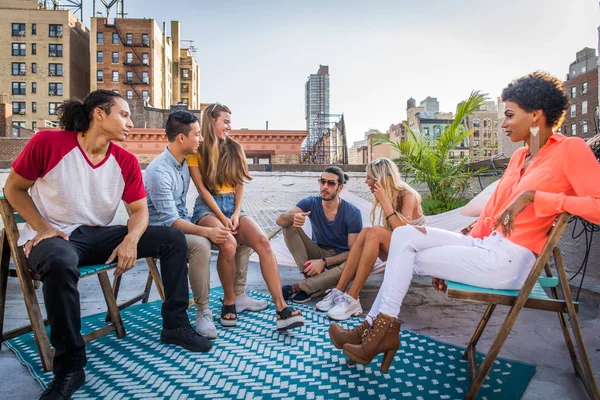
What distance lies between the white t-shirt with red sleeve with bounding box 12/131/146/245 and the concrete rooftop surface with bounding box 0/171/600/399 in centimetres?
66

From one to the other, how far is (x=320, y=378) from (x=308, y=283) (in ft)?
3.71

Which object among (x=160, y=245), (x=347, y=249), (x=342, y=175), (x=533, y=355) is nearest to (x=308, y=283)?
(x=347, y=249)

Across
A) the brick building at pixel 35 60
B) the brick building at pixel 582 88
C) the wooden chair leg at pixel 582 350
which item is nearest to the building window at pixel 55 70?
the brick building at pixel 35 60

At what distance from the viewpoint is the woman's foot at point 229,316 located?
232 cm

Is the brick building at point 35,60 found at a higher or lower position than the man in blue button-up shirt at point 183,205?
higher

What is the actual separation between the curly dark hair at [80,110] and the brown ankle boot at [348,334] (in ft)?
4.77

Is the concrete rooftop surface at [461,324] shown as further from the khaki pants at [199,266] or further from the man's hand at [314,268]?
the khaki pants at [199,266]

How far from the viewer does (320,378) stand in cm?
168

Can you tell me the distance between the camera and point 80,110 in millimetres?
1975

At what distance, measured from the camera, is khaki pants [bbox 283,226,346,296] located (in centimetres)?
278

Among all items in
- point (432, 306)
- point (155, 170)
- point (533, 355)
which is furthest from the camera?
point (432, 306)

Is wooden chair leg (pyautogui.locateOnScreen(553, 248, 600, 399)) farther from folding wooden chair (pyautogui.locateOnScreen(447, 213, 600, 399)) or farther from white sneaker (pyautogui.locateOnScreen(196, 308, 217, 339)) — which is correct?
white sneaker (pyautogui.locateOnScreen(196, 308, 217, 339))

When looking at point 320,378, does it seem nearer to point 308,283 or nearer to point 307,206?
point 308,283

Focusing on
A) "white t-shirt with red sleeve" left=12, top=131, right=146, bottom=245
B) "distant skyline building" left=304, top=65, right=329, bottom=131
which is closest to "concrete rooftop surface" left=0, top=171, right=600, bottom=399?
"white t-shirt with red sleeve" left=12, top=131, right=146, bottom=245
